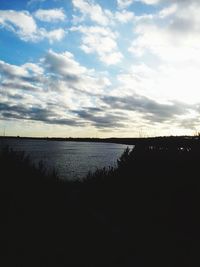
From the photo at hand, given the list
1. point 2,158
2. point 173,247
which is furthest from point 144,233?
point 2,158

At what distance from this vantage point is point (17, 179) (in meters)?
9.93

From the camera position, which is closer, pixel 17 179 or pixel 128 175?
pixel 17 179

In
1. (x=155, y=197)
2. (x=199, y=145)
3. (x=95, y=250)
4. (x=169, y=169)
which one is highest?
(x=199, y=145)

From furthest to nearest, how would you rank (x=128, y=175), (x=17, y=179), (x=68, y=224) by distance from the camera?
(x=128, y=175), (x=17, y=179), (x=68, y=224)

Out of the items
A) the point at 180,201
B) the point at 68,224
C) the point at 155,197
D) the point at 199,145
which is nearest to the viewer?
the point at 68,224

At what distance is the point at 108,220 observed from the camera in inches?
437

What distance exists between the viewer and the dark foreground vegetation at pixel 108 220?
7406 millimetres

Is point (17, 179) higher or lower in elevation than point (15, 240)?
higher

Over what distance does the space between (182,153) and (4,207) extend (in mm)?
9831

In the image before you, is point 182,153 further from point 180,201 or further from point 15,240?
point 15,240

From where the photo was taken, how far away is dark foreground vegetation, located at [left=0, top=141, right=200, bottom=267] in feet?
24.3

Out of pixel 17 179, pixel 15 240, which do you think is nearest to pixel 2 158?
pixel 17 179

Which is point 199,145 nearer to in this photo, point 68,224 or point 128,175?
point 128,175

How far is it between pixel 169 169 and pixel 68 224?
6.14 m
